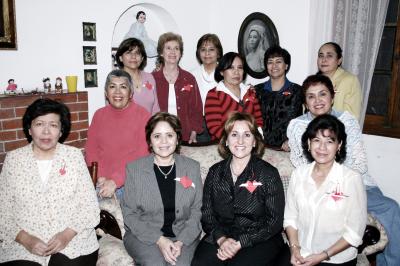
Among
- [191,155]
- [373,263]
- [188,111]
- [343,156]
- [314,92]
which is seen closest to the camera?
[343,156]

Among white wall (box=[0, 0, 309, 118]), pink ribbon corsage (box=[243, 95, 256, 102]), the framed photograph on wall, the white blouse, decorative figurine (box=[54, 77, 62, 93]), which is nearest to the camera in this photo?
the white blouse

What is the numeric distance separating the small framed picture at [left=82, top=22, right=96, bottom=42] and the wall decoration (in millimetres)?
689

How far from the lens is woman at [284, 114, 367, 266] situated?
2.08 m

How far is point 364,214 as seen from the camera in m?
2.10

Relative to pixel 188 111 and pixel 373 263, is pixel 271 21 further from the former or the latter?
pixel 373 263

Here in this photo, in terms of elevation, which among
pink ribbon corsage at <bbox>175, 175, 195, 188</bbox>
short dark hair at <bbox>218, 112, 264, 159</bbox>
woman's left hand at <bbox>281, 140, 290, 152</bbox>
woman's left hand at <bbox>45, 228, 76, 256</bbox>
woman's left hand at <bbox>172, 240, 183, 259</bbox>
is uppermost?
short dark hair at <bbox>218, 112, 264, 159</bbox>

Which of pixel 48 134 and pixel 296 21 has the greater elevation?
pixel 296 21

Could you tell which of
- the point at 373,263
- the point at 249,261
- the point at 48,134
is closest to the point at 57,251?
the point at 48,134

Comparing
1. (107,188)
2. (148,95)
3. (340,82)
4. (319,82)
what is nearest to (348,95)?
(340,82)

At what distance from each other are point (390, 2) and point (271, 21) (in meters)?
1.22

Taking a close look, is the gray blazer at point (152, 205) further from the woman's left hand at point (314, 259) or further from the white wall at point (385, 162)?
the white wall at point (385, 162)

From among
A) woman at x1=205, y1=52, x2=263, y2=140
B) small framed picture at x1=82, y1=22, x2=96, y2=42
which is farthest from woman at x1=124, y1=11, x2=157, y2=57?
woman at x1=205, y1=52, x2=263, y2=140

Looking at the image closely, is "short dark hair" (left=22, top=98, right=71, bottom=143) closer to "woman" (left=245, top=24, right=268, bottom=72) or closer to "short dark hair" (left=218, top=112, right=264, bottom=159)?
"short dark hair" (left=218, top=112, right=264, bottom=159)

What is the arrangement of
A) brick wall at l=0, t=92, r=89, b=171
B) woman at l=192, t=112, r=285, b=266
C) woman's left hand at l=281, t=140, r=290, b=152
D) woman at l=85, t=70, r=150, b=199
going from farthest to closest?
1. brick wall at l=0, t=92, r=89, b=171
2. woman's left hand at l=281, t=140, r=290, b=152
3. woman at l=85, t=70, r=150, b=199
4. woman at l=192, t=112, r=285, b=266
